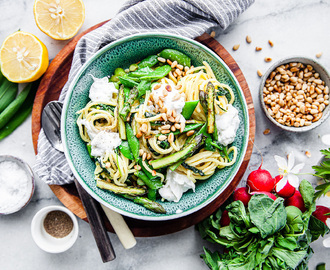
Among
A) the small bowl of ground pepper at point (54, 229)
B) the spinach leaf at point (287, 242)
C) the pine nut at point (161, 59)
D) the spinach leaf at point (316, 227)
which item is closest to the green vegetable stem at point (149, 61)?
the pine nut at point (161, 59)

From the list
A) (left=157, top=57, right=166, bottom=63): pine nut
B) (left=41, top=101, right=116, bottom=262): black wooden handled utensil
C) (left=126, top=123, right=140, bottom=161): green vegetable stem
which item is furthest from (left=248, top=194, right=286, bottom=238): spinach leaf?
(left=157, top=57, right=166, bottom=63): pine nut

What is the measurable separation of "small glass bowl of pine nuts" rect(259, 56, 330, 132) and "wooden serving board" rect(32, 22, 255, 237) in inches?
13.7

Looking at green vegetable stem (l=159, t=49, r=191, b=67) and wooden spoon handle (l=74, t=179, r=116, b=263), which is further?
wooden spoon handle (l=74, t=179, r=116, b=263)

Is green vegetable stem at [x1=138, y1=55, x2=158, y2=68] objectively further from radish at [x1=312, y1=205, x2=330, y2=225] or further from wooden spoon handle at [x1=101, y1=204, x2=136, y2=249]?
radish at [x1=312, y1=205, x2=330, y2=225]

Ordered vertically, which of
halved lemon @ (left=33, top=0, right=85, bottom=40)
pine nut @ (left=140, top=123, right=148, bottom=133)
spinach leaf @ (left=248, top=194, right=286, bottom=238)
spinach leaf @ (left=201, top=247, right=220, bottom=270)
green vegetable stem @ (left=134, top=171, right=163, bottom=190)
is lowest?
spinach leaf @ (left=201, top=247, right=220, bottom=270)

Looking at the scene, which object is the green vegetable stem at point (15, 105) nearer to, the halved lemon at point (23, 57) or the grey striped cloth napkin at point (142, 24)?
the halved lemon at point (23, 57)

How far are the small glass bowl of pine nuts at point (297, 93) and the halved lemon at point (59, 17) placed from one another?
207 cm

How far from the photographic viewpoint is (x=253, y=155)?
11.8 ft

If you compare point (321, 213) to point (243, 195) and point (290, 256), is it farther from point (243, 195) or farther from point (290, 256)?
point (243, 195)

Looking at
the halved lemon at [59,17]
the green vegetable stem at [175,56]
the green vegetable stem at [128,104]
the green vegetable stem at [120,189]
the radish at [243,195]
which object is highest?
the halved lemon at [59,17]

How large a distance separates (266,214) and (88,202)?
1666 mm

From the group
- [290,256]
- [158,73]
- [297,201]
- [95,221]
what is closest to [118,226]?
[95,221]

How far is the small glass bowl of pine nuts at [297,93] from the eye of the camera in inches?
138

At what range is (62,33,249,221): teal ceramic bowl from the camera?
2834 millimetres
